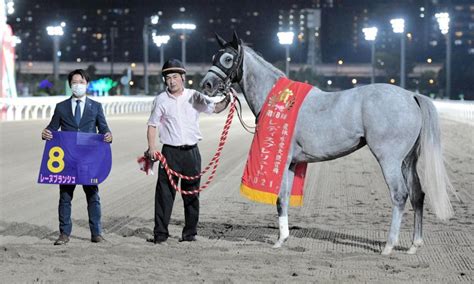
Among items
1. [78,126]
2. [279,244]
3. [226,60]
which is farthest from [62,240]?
[226,60]

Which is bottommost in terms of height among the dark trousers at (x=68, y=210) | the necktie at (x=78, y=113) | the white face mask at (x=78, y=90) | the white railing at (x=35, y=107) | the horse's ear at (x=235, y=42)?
the white railing at (x=35, y=107)

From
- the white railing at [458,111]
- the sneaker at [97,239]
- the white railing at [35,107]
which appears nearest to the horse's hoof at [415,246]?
the sneaker at [97,239]

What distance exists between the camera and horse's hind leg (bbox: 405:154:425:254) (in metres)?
8.60

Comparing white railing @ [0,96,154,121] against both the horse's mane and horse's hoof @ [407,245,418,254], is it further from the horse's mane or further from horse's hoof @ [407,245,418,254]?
horse's hoof @ [407,245,418,254]

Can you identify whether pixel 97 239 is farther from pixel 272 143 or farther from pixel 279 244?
pixel 272 143

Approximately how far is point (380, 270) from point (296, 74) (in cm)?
16752

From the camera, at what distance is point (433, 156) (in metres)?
8.61

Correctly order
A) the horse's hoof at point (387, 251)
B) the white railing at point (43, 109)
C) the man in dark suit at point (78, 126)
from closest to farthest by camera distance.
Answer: the horse's hoof at point (387, 251) → the man in dark suit at point (78, 126) → the white railing at point (43, 109)

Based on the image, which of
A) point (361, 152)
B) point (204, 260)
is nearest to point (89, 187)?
point (204, 260)

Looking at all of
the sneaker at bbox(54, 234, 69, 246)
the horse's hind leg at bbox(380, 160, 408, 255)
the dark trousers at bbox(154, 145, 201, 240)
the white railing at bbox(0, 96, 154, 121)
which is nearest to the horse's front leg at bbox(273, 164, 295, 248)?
the dark trousers at bbox(154, 145, 201, 240)

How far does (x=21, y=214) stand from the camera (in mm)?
11383

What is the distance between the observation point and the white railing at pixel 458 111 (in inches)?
1508

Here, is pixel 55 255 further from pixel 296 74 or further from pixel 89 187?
pixel 296 74

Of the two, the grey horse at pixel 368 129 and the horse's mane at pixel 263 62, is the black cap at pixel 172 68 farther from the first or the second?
the horse's mane at pixel 263 62
